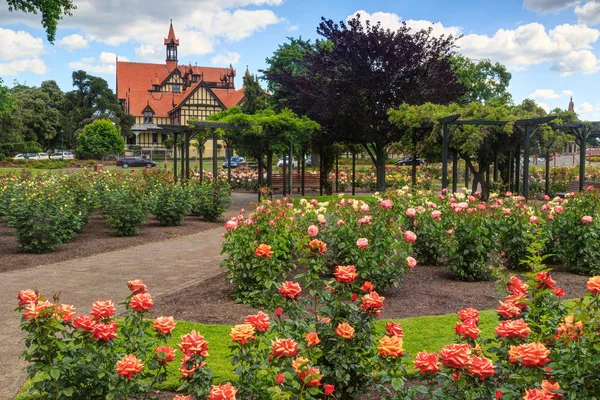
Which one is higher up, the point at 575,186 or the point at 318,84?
the point at 318,84

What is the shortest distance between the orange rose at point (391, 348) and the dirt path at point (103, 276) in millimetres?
2984

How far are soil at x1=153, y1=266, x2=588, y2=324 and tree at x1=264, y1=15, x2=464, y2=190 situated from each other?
1118cm

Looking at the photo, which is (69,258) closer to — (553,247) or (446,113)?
(553,247)

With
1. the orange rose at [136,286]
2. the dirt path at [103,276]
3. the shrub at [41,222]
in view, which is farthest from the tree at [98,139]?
the orange rose at [136,286]

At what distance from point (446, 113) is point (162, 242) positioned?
864 cm

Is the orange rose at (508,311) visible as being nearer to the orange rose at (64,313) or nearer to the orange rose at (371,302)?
the orange rose at (371,302)

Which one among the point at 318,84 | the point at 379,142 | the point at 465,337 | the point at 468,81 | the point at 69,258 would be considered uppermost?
the point at 468,81

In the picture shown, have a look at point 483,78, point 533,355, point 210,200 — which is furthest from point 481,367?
point 483,78

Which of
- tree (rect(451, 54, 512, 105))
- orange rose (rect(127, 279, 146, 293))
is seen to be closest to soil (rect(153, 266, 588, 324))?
orange rose (rect(127, 279, 146, 293))

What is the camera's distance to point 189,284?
7.29 metres

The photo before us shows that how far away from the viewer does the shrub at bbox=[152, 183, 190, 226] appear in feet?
42.5

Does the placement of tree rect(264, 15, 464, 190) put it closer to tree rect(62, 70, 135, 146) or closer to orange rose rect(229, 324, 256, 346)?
orange rose rect(229, 324, 256, 346)

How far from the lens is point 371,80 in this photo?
58.4 ft

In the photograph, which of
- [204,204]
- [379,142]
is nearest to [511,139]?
[379,142]
